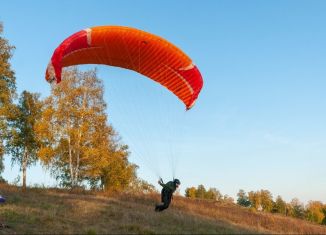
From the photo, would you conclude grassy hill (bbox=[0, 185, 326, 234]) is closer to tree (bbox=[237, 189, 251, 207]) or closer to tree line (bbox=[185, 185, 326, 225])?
tree line (bbox=[185, 185, 326, 225])

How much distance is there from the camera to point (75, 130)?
31.8m

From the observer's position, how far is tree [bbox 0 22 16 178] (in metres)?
30.0

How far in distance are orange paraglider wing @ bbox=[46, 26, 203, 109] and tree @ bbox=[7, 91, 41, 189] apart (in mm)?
16175

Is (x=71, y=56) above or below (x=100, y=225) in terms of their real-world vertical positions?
above

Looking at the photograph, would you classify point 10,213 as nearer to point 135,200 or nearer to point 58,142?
point 135,200

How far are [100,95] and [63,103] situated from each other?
11.3 feet

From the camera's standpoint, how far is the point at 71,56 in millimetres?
17047

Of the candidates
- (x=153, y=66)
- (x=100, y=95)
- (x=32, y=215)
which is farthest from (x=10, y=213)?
(x=100, y=95)

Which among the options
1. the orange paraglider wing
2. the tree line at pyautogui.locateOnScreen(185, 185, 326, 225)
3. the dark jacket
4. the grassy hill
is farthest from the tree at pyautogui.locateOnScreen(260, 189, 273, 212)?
the dark jacket

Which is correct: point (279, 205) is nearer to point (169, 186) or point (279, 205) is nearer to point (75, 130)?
point (75, 130)

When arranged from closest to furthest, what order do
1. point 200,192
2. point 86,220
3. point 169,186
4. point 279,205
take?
point 169,186
point 86,220
point 279,205
point 200,192

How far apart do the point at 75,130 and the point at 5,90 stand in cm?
574

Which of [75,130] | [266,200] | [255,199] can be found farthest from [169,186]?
[255,199]

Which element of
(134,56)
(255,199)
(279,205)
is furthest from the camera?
(255,199)
